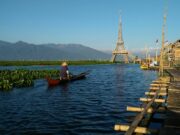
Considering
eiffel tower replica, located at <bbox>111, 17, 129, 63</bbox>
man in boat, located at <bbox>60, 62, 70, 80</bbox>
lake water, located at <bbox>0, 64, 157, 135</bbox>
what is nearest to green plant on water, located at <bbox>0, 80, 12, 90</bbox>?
lake water, located at <bbox>0, 64, 157, 135</bbox>

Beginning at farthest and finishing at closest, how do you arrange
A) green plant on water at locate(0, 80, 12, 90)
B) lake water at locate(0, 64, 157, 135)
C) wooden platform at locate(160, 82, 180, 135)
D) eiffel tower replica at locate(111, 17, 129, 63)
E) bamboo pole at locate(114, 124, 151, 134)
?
eiffel tower replica at locate(111, 17, 129, 63) → green plant on water at locate(0, 80, 12, 90) → lake water at locate(0, 64, 157, 135) → bamboo pole at locate(114, 124, 151, 134) → wooden platform at locate(160, 82, 180, 135)

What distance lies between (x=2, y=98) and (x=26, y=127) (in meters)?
12.2

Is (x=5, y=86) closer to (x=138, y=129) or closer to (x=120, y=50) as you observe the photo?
(x=138, y=129)

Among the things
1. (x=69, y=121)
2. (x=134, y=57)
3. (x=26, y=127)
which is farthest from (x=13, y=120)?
(x=134, y=57)

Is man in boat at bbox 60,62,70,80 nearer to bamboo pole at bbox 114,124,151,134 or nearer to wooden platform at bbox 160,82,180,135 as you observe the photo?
wooden platform at bbox 160,82,180,135

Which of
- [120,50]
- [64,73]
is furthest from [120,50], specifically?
[64,73]

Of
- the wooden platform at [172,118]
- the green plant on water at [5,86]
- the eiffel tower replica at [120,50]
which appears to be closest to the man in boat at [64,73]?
the green plant on water at [5,86]

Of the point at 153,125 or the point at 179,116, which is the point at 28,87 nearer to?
the point at 153,125

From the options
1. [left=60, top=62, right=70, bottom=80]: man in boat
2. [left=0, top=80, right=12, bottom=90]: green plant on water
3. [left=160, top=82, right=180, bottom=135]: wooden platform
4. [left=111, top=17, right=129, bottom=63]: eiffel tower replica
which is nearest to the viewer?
[left=160, top=82, right=180, bottom=135]: wooden platform

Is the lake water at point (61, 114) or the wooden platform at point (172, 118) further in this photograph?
the lake water at point (61, 114)

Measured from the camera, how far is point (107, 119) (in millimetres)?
19875

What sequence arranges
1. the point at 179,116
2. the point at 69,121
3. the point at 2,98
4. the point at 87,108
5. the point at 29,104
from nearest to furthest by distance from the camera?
the point at 179,116 → the point at 69,121 → the point at 87,108 → the point at 29,104 → the point at 2,98

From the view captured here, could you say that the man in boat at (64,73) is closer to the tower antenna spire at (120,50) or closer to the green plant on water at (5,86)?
the green plant on water at (5,86)

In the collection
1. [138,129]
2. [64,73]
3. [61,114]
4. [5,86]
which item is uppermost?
[64,73]
